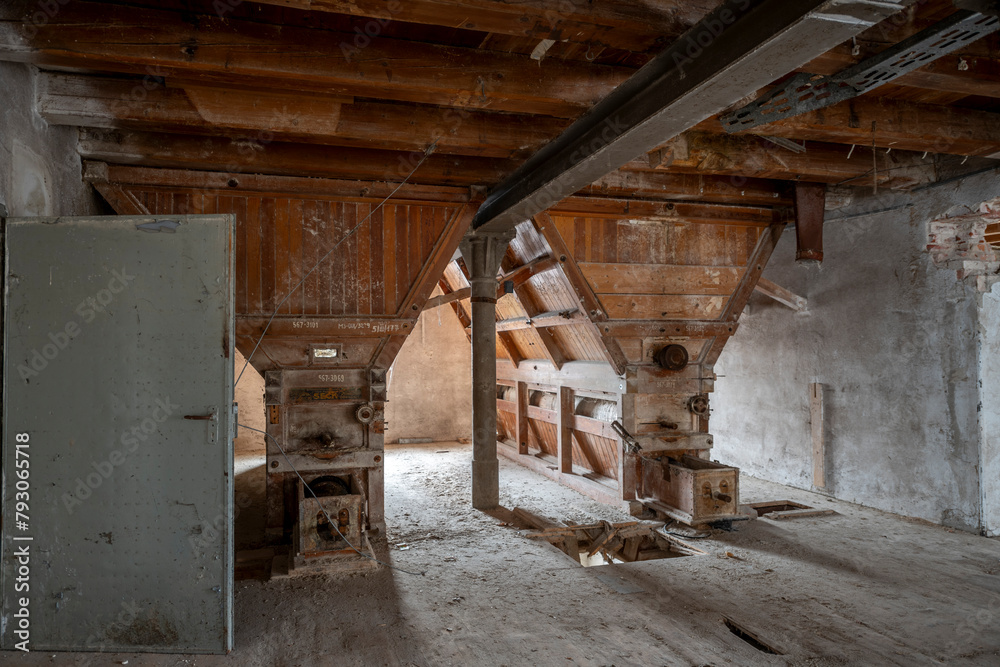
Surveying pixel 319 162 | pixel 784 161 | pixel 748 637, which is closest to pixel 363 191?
pixel 319 162

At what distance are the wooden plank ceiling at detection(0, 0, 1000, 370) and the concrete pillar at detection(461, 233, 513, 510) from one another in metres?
0.66

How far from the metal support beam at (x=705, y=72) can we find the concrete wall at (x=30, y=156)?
3.34 metres

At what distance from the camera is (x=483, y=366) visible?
659 centimetres

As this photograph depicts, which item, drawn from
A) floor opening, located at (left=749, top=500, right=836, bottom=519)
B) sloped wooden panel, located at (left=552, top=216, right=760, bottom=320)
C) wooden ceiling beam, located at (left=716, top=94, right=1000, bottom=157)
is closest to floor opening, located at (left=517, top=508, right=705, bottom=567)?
floor opening, located at (left=749, top=500, right=836, bottom=519)

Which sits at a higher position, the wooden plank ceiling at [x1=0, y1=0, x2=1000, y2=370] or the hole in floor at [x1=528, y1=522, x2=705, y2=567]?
the wooden plank ceiling at [x1=0, y1=0, x2=1000, y2=370]

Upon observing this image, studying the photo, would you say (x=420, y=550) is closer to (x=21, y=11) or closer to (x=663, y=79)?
(x=663, y=79)

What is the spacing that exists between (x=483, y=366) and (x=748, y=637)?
144 inches

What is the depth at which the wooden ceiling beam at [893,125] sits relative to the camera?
14.6ft

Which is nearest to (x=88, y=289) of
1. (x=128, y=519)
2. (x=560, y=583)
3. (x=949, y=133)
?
(x=128, y=519)

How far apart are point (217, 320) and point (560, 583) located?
304 centimetres

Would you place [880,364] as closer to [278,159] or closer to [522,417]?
[522,417]

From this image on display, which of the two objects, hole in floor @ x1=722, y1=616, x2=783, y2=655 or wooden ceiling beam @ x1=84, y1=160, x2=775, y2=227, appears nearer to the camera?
hole in floor @ x1=722, y1=616, x2=783, y2=655

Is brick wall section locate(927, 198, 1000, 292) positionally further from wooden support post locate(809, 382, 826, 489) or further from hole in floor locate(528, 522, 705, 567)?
hole in floor locate(528, 522, 705, 567)

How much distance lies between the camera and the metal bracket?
2938 millimetres
